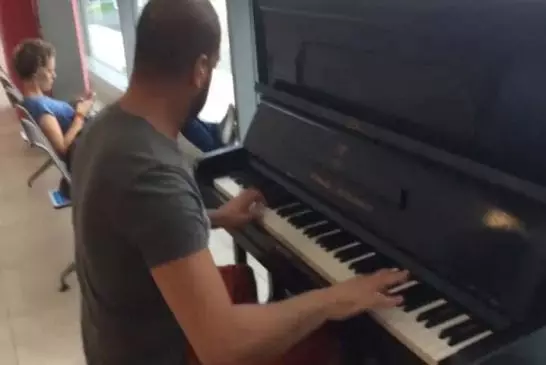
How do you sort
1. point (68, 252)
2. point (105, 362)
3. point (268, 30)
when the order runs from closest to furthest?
1. point (105, 362)
2. point (268, 30)
3. point (68, 252)

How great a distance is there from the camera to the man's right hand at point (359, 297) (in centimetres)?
124

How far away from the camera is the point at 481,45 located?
127cm

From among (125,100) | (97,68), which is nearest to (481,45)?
(125,100)

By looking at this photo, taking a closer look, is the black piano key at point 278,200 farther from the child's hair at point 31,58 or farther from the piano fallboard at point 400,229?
the child's hair at point 31,58

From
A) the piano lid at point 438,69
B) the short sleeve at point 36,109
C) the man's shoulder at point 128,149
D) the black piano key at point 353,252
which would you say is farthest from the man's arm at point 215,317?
the short sleeve at point 36,109

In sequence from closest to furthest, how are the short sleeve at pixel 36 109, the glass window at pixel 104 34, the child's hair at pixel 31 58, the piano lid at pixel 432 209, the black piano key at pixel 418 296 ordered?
the piano lid at pixel 432 209, the black piano key at pixel 418 296, the short sleeve at pixel 36 109, the child's hair at pixel 31 58, the glass window at pixel 104 34

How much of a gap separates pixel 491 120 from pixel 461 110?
0.07m

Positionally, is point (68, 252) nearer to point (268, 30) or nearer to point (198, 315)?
point (268, 30)

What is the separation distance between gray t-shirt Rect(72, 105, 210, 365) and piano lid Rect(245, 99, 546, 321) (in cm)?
42

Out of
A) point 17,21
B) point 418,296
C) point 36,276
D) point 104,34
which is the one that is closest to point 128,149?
point 418,296

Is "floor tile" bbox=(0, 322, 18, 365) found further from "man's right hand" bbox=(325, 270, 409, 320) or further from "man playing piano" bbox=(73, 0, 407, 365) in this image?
"man's right hand" bbox=(325, 270, 409, 320)

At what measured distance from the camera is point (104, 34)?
6969mm

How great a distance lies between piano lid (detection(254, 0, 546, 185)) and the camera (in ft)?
3.96

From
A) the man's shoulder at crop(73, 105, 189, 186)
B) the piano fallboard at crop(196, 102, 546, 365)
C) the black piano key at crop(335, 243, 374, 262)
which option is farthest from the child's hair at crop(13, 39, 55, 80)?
the black piano key at crop(335, 243, 374, 262)
